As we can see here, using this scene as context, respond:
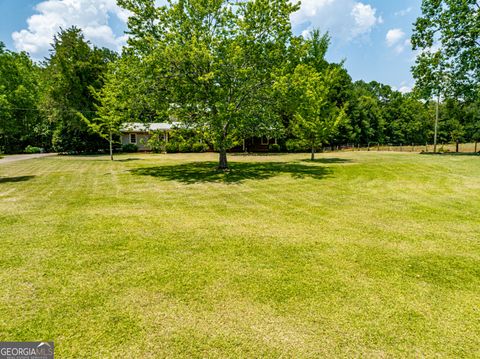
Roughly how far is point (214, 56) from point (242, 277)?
45.6ft

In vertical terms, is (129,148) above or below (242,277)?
above

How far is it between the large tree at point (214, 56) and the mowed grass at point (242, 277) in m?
8.65

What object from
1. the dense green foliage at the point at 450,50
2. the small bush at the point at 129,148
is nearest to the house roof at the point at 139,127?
the small bush at the point at 129,148

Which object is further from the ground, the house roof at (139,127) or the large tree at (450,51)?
the large tree at (450,51)

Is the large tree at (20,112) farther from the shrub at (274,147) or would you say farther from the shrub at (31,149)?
the shrub at (274,147)

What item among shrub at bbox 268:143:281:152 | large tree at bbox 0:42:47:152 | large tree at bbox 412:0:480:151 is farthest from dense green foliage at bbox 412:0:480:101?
large tree at bbox 0:42:47:152

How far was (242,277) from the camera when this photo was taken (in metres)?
4.71

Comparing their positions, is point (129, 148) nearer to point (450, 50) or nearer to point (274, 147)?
point (274, 147)

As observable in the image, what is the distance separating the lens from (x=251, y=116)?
1762cm

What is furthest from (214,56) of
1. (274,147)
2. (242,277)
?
(274,147)

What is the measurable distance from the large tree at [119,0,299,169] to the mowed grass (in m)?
8.65

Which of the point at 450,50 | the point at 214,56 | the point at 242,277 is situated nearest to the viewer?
the point at 242,277

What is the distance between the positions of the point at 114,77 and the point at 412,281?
20645 millimetres

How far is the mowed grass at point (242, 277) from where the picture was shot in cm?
327
